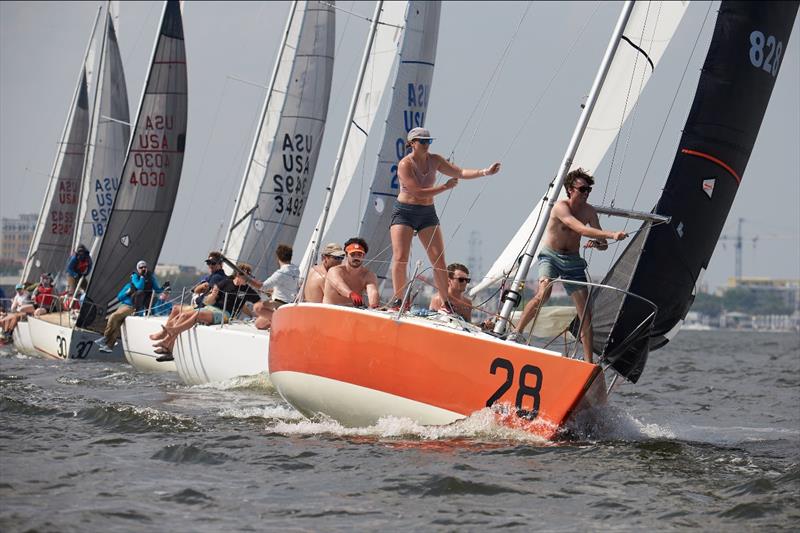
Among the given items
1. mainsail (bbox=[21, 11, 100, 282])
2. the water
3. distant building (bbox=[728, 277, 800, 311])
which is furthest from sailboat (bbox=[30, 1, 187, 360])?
distant building (bbox=[728, 277, 800, 311])

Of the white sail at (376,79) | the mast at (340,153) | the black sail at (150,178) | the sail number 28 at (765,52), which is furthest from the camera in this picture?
the white sail at (376,79)

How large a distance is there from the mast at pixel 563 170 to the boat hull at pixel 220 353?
436 cm

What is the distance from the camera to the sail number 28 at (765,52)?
27.6 feet

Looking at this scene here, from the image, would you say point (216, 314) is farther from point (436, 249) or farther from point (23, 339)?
point (23, 339)

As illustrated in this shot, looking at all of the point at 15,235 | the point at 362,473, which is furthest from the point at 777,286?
the point at 362,473

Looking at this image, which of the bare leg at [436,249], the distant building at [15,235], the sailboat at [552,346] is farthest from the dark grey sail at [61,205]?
the bare leg at [436,249]

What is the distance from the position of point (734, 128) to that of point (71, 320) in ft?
39.1

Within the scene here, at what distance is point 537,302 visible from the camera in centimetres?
788

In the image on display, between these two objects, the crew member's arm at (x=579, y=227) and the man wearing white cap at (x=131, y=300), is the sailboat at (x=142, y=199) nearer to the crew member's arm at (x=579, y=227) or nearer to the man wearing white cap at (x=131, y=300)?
the man wearing white cap at (x=131, y=300)

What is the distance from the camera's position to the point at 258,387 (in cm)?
1191

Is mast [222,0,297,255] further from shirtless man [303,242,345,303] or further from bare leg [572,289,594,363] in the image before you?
bare leg [572,289,594,363]

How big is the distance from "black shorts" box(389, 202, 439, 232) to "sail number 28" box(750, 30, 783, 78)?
2.38 metres

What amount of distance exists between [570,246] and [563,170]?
538 mm

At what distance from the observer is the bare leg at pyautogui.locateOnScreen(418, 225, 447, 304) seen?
28.5 feet
